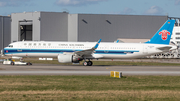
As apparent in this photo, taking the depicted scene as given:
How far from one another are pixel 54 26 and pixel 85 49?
4137 centimetres

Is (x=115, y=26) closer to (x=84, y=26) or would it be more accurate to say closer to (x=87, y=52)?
(x=84, y=26)

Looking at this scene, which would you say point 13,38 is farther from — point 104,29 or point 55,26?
point 104,29

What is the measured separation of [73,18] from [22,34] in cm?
2111


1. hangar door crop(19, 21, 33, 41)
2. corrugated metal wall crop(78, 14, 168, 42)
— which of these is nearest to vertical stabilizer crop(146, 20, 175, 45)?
corrugated metal wall crop(78, 14, 168, 42)

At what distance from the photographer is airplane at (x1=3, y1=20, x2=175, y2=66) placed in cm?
4196

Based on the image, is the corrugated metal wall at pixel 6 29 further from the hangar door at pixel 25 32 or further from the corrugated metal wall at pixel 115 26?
the corrugated metal wall at pixel 115 26

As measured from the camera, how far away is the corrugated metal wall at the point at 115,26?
82.1m

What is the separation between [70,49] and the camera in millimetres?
42469

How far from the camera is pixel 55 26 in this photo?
271 feet

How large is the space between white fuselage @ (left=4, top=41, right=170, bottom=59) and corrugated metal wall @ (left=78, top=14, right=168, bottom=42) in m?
38.3

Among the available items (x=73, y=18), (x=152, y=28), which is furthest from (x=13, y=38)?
(x=152, y=28)

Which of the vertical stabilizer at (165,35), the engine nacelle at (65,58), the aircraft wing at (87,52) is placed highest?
the vertical stabilizer at (165,35)

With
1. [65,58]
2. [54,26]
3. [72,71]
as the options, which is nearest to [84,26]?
[54,26]

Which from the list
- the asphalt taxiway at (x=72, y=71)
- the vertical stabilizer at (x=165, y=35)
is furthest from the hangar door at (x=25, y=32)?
the asphalt taxiway at (x=72, y=71)
